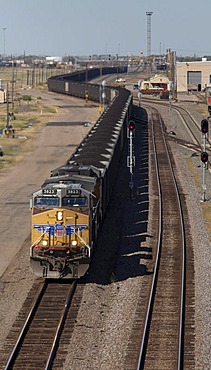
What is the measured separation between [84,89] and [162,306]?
96.8m

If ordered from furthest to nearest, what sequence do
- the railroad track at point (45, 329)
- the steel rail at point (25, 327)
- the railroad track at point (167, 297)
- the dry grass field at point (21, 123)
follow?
the dry grass field at point (21, 123)
the railroad track at point (167, 297)
the railroad track at point (45, 329)
the steel rail at point (25, 327)

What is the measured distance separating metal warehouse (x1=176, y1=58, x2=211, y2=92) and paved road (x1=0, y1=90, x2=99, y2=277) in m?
37.7

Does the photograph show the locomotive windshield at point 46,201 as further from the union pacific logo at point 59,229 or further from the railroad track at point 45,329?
the railroad track at point 45,329

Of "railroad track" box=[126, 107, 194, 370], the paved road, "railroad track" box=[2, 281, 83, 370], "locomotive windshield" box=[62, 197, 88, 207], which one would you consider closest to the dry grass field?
the paved road

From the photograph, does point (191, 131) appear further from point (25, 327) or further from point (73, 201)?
point (25, 327)

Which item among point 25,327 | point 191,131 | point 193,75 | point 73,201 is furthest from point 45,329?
point 193,75

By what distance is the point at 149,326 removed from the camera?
769 inches

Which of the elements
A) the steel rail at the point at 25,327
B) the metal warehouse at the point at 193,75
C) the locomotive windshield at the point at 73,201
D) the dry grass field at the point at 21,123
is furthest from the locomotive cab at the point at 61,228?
the metal warehouse at the point at 193,75

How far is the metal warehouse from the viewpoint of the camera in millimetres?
132625

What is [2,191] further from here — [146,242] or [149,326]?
[149,326]

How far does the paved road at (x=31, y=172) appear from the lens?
31.0 m

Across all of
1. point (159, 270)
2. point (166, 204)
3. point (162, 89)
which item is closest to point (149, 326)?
point (159, 270)

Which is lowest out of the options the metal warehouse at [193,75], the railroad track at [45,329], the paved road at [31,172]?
the railroad track at [45,329]

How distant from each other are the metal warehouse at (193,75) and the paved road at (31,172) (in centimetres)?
3774
